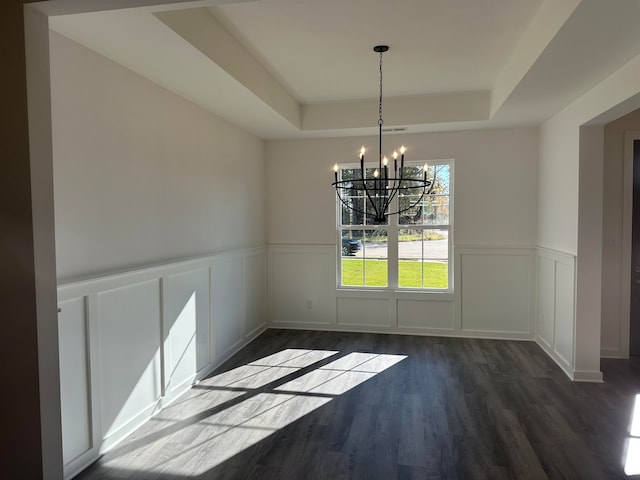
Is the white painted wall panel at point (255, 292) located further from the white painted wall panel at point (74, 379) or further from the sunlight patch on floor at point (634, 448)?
the sunlight patch on floor at point (634, 448)

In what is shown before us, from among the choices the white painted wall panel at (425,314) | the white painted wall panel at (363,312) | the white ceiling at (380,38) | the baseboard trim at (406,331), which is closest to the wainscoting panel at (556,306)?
the baseboard trim at (406,331)

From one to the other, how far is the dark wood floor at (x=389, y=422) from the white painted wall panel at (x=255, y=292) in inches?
27.1

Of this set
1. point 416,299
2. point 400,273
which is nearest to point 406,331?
point 416,299

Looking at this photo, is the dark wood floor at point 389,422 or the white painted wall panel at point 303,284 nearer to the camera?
the dark wood floor at point 389,422

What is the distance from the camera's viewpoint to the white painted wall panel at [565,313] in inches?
148

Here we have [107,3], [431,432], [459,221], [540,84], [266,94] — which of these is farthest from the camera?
[459,221]

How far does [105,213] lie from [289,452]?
75.9 inches

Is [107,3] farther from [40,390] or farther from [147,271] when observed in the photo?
[147,271]

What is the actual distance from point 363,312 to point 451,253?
1349 millimetres

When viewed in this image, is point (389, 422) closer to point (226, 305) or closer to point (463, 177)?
point (226, 305)

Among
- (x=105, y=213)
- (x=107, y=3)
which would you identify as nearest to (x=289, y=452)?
(x=105, y=213)

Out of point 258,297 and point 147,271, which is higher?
point 147,271

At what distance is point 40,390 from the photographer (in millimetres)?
1564

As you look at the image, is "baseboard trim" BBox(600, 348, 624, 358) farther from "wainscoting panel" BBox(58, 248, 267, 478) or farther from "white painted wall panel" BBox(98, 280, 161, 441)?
"white painted wall panel" BBox(98, 280, 161, 441)
